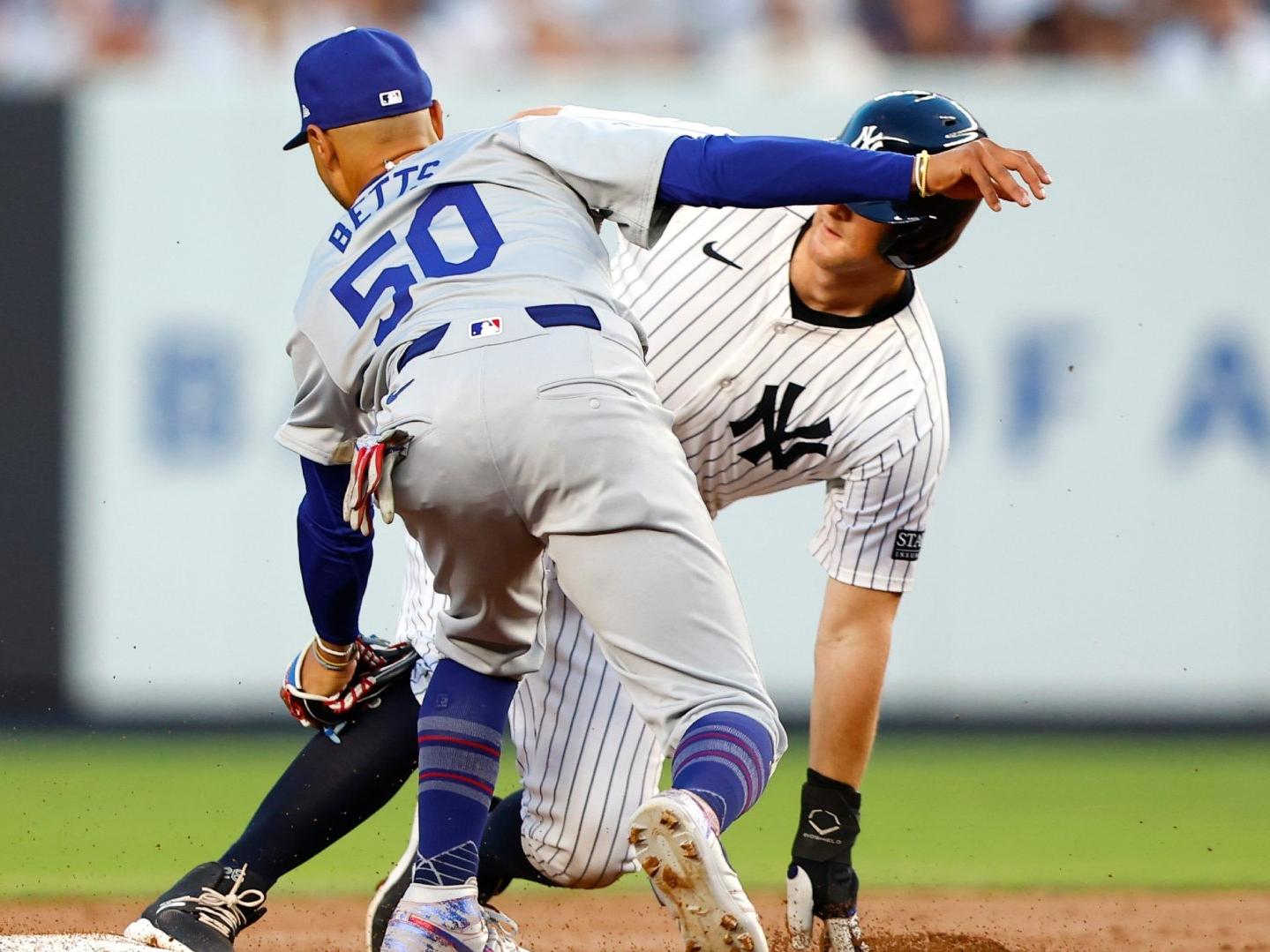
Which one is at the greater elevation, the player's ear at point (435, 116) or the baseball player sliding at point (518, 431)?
the player's ear at point (435, 116)

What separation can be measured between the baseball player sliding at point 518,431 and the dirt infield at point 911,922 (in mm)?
890

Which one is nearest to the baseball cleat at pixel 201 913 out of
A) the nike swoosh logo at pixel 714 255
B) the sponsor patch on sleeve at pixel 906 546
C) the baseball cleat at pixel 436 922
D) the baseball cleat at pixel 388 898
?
the baseball cleat at pixel 388 898

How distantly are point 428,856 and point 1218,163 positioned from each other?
4523 millimetres

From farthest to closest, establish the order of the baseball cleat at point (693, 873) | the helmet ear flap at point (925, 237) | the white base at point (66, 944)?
the helmet ear flap at point (925, 237)
the white base at point (66, 944)
the baseball cleat at point (693, 873)

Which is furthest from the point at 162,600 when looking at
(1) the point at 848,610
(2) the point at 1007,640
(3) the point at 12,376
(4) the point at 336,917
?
(1) the point at 848,610

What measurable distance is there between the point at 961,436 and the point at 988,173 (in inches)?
153

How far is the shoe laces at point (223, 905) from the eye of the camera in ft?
9.72

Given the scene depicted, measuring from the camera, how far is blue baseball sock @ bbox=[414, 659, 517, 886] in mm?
2814

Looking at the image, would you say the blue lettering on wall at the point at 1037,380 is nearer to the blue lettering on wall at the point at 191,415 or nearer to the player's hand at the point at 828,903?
the blue lettering on wall at the point at 191,415

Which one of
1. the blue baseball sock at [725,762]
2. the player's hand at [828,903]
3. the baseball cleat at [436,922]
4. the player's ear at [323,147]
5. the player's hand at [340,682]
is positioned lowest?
the player's hand at [828,903]

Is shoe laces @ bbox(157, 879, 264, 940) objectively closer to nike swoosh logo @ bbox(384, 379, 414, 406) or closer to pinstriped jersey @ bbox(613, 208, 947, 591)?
nike swoosh logo @ bbox(384, 379, 414, 406)

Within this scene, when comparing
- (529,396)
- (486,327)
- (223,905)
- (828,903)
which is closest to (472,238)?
(486,327)

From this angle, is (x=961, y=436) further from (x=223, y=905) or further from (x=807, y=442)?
(x=223, y=905)

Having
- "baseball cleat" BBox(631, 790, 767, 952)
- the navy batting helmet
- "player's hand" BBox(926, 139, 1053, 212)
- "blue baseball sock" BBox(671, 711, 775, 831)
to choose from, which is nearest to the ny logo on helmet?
the navy batting helmet
